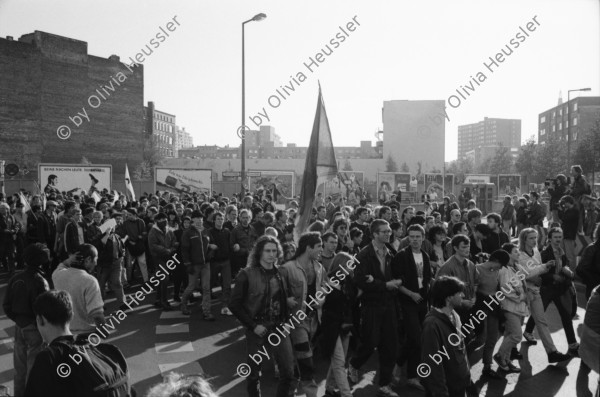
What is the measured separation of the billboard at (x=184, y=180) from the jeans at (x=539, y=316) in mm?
22801

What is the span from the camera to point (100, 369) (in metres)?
2.86

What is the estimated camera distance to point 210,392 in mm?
2143

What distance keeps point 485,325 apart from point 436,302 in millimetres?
2581

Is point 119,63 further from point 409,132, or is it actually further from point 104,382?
point 104,382

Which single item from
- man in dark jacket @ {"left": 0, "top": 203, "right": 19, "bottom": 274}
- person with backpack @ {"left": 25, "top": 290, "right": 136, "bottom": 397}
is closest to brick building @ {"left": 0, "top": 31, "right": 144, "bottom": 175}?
man in dark jacket @ {"left": 0, "top": 203, "right": 19, "bottom": 274}

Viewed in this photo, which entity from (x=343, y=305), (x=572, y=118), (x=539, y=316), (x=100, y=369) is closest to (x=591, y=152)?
(x=539, y=316)

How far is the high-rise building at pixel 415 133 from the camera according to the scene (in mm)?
78750

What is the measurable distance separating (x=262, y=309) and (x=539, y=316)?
391 cm

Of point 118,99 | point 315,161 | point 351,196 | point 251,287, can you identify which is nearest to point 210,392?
point 251,287

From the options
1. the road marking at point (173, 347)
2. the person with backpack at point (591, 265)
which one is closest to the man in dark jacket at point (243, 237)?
the road marking at point (173, 347)

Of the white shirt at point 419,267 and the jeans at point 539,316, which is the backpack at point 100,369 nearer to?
Result: the white shirt at point 419,267

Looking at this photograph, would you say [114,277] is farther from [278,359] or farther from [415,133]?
[415,133]

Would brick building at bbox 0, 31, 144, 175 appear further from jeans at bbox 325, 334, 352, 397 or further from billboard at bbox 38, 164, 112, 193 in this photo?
jeans at bbox 325, 334, 352, 397

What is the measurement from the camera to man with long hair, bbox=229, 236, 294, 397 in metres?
4.97
